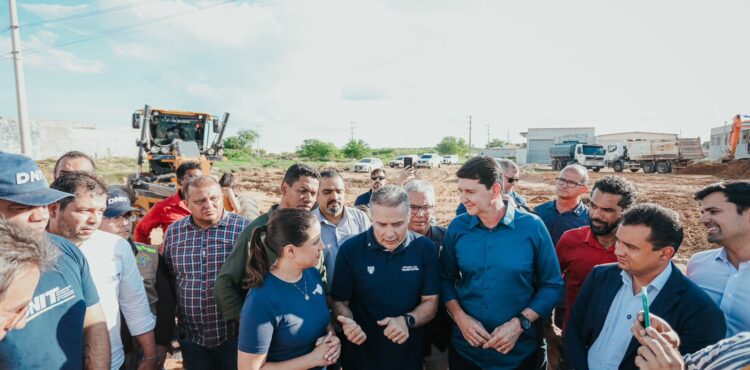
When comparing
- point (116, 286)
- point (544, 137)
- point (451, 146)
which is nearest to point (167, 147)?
point (116, 286)

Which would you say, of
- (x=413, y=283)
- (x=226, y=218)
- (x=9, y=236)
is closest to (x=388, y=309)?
(x=413, y=283)

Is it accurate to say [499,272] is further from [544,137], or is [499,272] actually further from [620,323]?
[544,137]

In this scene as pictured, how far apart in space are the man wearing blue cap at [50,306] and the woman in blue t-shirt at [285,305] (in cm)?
72

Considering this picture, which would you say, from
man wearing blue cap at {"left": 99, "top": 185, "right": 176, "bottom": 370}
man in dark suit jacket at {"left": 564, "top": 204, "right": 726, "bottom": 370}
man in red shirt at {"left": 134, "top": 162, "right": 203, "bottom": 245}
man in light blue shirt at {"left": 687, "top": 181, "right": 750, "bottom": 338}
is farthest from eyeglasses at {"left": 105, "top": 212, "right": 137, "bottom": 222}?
man in light blue shirt at {"left": 687, "top": 181, "right": 750, "bottom": 338}

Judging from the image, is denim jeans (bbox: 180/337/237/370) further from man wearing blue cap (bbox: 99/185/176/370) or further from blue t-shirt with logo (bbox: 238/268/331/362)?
blue t-shirt with logo (bbox: 238/268/331/362)

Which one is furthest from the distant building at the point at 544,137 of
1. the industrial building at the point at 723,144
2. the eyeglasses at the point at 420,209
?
the eyeglasses at the point at 420,209

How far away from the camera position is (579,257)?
304 centimetres

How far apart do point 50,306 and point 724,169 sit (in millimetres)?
33760

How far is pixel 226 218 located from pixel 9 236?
1.73m

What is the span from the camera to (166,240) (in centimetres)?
298

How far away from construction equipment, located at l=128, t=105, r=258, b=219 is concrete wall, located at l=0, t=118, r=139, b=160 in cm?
2562

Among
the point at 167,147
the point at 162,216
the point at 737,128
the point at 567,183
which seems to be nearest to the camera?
the point at 567,183

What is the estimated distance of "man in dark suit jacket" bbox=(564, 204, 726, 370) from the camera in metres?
1.97

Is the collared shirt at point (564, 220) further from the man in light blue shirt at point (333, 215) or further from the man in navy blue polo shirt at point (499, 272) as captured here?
the man in light blue shirt at point (333, 215)
